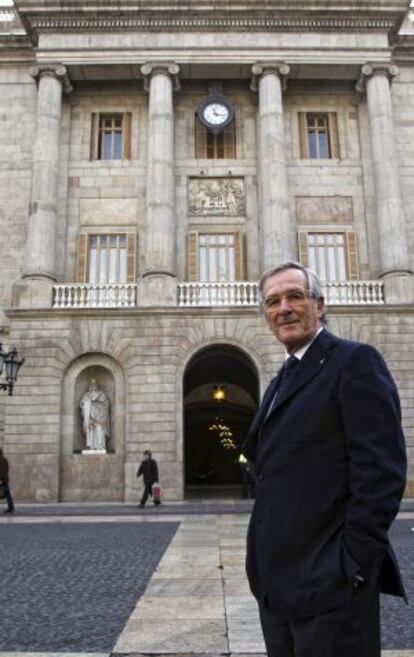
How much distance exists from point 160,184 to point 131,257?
301cm

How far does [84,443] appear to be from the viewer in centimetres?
2189

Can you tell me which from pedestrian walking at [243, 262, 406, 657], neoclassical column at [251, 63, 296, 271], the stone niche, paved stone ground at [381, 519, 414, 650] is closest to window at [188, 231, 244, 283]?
neoclassical column at [251, 63, 296, 271]

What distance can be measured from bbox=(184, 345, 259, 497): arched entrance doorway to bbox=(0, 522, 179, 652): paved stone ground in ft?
37.0

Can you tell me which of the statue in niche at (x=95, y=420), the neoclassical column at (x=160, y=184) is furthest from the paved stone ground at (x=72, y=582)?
the neoclassical column at (x=160, y=184)

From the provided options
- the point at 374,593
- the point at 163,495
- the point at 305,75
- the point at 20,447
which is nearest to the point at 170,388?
the point at 163,495

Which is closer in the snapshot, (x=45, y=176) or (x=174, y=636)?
(x=174, y=636)

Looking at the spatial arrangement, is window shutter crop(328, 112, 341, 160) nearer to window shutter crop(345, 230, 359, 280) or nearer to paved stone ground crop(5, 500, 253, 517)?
window shutter crop(345, 230, 359, 280)

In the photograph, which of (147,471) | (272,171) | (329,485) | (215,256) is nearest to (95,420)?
(147,471)

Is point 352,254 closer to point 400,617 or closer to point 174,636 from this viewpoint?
point 400,617

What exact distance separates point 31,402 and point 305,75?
667 inches

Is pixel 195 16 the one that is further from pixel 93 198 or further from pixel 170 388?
pixel 170 388

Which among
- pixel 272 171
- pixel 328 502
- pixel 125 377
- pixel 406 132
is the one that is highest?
pixel 406 132

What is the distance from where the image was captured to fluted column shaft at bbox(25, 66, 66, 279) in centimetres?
2294

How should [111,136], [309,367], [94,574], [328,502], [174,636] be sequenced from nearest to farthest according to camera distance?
[328,502], [309,367], [174,636], [94,574], [111,136]
